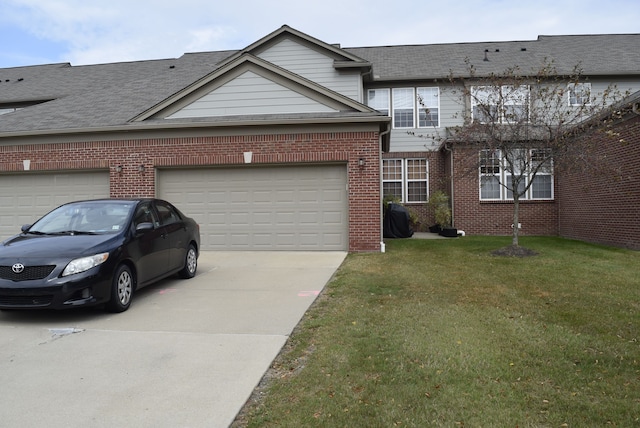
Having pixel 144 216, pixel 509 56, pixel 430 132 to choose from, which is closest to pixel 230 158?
pixel 144 216

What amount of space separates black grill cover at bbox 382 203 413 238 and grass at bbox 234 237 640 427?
8119 millimetres

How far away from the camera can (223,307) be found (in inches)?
243

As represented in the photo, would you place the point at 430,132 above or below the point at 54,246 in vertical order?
above

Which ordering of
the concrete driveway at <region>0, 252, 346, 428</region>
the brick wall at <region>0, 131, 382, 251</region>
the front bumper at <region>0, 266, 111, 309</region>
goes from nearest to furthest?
1. the concrete driveway at <region>0, 252, 346, 428</region>
2. the front bumper at <region>0, 266, 111, 309</region>
3. the brick wall at <region>0, 131, 382, 251</region>

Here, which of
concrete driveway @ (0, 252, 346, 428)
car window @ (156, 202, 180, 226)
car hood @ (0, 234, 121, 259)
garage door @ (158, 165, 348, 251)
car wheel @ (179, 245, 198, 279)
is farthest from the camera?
garage door @ (158, 165, 348, 251)

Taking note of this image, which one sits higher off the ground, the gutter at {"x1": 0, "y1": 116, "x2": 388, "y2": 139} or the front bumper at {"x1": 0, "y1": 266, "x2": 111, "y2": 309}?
the gutter at {"x1": 0, "y1": 116, "x2": 388, "y2": 139}

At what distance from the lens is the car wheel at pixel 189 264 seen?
8195mm

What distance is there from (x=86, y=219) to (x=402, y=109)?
1468cm

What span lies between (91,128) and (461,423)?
478 inches

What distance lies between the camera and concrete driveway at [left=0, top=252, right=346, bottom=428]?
3.23 metres

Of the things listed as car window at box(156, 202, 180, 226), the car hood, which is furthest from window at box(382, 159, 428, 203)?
the car hood

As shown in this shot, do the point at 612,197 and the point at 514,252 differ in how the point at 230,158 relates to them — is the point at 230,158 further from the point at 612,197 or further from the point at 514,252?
the point at 612,197

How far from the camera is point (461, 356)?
13.5 feet

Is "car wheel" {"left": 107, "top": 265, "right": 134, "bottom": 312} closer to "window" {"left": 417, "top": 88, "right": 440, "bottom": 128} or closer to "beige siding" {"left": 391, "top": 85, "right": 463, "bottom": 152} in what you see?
"beige siding" {"left": 391, "top": 85, "right": 463, "bottom": 152}
